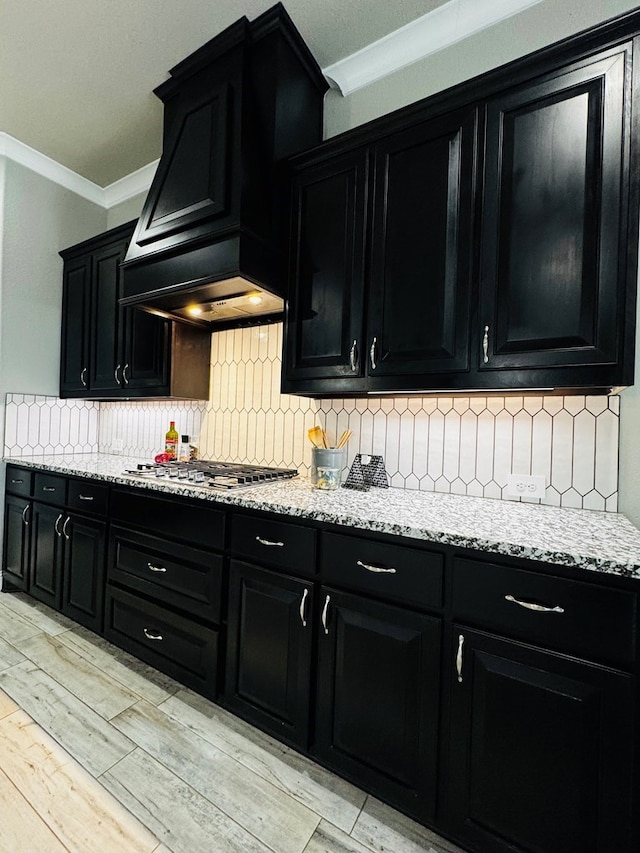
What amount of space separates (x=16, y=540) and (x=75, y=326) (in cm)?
158

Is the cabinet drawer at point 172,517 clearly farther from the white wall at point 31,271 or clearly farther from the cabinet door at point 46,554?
the white wall at point 31,271

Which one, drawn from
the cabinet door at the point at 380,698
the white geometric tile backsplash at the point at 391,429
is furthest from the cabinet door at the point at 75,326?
the cabinet door at the point at 380,698

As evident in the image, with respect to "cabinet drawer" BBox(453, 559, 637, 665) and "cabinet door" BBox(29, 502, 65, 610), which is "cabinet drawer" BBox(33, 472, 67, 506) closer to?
"cabinet door" BBox(29, 502, 65, 610)

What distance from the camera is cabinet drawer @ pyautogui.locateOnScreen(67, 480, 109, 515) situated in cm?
218

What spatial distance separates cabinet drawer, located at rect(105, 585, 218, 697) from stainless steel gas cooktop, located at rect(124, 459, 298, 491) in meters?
0.59

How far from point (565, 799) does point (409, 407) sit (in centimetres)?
141

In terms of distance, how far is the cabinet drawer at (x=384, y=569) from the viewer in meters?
1.21

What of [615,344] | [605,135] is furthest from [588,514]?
[605,135]

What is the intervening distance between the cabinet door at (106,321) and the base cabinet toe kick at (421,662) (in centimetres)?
129

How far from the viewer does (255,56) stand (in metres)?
1.93

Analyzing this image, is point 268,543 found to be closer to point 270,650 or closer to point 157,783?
point 270,650

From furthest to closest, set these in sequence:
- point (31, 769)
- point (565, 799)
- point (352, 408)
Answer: point (352, 408), point (31, 769), point (565, 799)

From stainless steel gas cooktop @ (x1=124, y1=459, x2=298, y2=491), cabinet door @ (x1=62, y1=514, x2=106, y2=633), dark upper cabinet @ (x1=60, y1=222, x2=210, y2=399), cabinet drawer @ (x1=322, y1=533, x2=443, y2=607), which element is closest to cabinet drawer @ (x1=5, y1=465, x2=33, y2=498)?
cabinet door @ (x1=62, y1=514, x2=106, y2=633)

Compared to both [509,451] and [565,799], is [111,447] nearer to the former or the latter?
[509,451]
